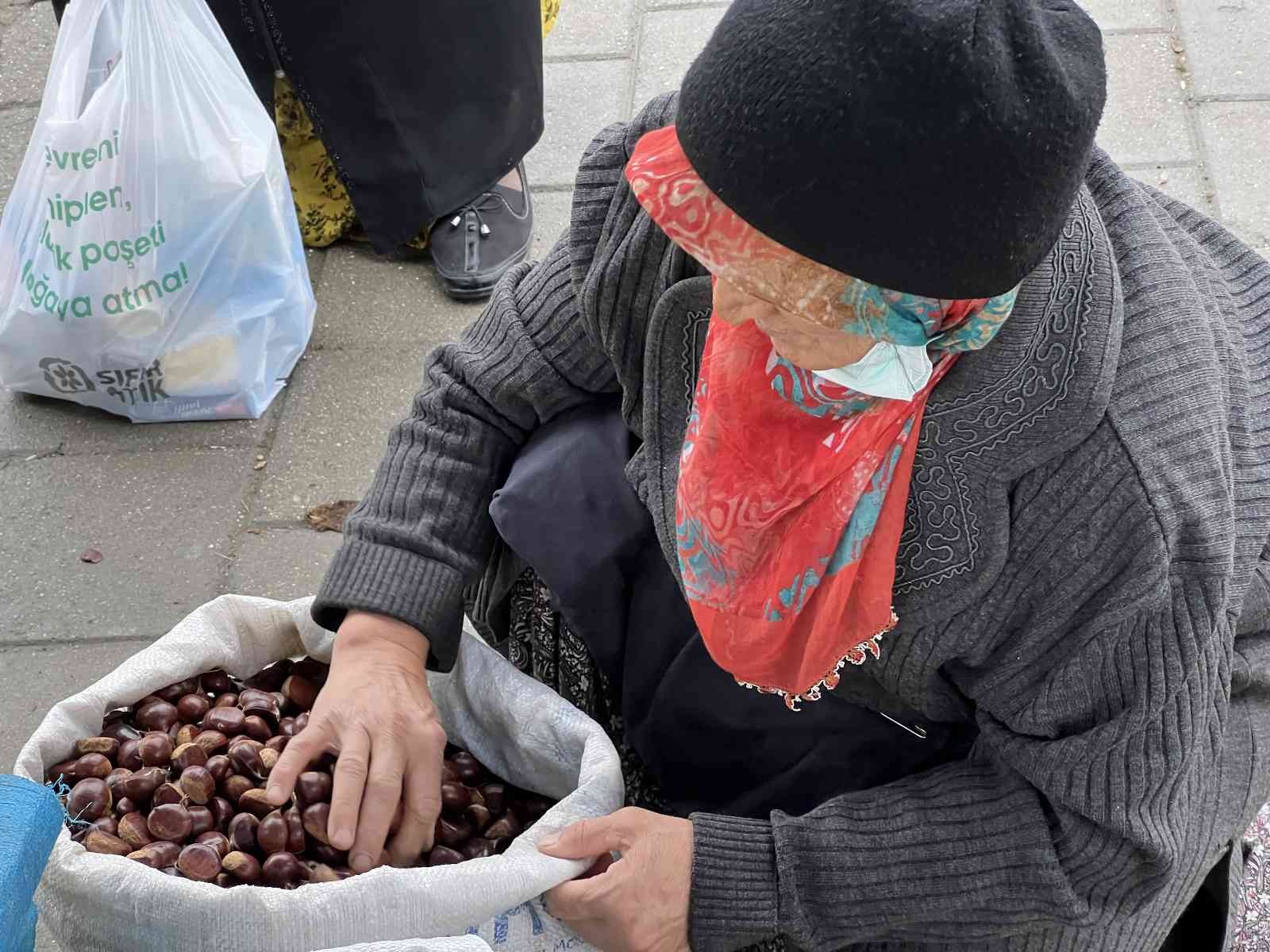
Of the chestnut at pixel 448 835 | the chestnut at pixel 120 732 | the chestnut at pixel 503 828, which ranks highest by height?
the chestnut at pixel 120 732

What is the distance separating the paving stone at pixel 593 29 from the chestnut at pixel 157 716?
2438mm

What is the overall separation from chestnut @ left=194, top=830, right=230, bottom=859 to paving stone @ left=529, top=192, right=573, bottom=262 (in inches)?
74.1

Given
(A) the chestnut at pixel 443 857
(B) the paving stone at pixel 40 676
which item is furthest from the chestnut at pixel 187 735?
(B) the paving stone at pixel 40 676

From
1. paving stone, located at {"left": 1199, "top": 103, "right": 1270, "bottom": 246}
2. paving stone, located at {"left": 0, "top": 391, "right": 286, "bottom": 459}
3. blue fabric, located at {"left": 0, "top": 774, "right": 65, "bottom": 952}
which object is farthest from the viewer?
paving stone, located at {"left": 1199, "top": 103, "right": 1270, "bottom": 246}

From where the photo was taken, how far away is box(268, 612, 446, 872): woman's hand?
1.57 metres

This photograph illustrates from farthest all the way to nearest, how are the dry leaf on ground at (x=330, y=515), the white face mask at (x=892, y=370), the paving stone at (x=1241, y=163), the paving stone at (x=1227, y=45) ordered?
the paving stone at (x=1227, y=45) < the paving stone at (x=1241, y=163) < the dry leaf on ground at (x=330, y=515) < the white face mask at (x=892, y=370)

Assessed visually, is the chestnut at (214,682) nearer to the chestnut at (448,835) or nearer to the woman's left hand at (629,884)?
the chestnut at (448,835)

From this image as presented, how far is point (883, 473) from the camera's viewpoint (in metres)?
1.39

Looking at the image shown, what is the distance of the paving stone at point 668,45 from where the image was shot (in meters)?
3.50

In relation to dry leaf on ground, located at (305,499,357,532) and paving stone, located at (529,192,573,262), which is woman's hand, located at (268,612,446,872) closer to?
dry leaf on ground, located at (305,499,357,532)

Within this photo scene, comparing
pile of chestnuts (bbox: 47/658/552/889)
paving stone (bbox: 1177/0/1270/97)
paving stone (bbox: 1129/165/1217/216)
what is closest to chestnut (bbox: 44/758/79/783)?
pile of chestnuts (bbox: 47/658/552/889)

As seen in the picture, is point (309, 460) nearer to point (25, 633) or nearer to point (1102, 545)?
point (25, 633)

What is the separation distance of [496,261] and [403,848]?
176 centimetres

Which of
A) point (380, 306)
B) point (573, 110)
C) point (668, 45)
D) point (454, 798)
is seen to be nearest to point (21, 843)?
point (454, 798)
